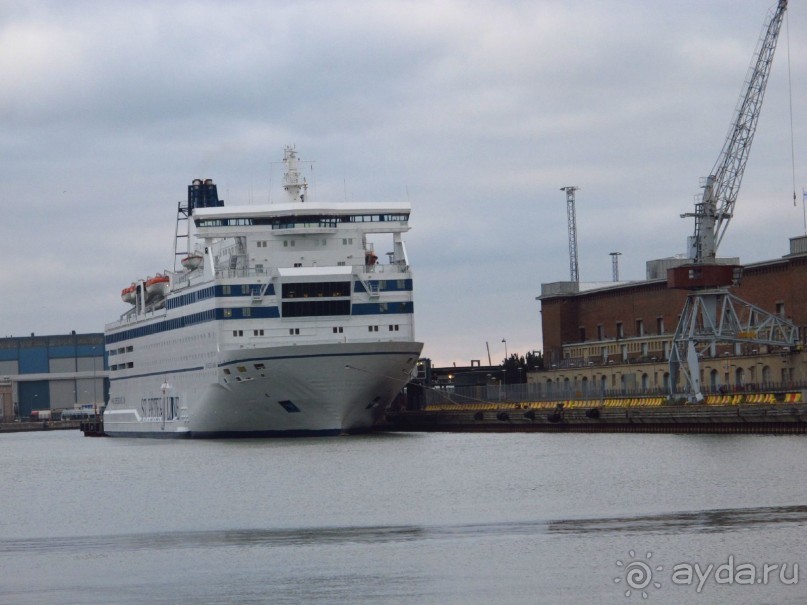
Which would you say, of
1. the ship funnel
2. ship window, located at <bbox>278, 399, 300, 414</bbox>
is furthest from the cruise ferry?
the ship funnel

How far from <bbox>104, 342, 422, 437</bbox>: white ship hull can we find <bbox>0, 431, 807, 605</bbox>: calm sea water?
957cm

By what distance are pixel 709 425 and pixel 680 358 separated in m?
16.0

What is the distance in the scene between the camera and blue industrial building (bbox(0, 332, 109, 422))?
194000 mm

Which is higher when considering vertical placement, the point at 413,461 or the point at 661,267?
the point at 661,267

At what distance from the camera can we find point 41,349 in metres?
195

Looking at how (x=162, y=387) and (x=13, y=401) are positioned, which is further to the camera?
(x=13, y=401)

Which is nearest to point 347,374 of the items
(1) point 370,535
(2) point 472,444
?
(2) point 472,444

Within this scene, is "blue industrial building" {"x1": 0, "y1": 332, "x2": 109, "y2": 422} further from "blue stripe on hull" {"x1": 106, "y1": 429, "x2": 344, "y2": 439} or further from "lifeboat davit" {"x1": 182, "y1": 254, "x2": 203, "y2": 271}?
"blue stripe on hull" {"x1": 106, "y1": 429, "x2": 344, "y2": 439}

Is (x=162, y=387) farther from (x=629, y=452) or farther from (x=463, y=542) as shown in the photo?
(x=463, y=542)

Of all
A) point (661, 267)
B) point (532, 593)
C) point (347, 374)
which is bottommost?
point (532, 593)

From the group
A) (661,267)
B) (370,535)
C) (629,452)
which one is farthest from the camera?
(661,267)

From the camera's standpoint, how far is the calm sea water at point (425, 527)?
29391mm

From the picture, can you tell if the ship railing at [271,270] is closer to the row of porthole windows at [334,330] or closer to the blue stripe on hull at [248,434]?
the row of porthole windows at [334,330]

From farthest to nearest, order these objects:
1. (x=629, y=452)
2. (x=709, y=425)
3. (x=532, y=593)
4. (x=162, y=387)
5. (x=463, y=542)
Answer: (x=162, y=387), (x=709, y=425), (x=629, y=452), (x=463, y=542), (x=532, y=593)
